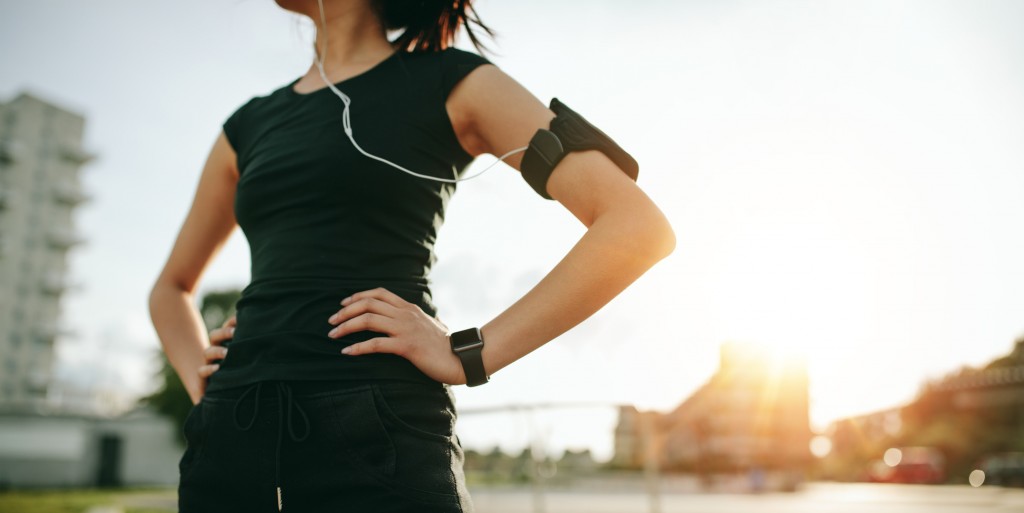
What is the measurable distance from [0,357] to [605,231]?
59678 mm

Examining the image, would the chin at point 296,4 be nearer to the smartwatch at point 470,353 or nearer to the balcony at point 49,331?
the smartwatch at point 470,353

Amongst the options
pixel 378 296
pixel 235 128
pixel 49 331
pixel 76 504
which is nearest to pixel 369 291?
pixel 378 296

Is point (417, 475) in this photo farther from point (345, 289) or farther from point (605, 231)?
point (605, 231)

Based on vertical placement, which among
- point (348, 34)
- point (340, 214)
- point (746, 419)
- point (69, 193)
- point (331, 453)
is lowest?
point (746, 419)

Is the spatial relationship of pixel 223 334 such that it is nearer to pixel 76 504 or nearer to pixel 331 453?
pixel 331 453

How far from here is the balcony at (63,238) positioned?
171ft

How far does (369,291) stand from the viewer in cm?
110

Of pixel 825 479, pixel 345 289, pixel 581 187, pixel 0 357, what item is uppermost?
pixel 0 357

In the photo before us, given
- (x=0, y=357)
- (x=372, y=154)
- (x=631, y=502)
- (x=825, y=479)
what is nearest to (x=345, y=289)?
(x=372, y=154)

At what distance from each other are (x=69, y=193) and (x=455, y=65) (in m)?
61.4

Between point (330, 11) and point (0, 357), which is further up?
point (0, 357)

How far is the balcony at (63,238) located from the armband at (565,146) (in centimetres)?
6092

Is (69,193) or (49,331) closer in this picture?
(49,331)

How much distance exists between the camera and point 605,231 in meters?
1.14
